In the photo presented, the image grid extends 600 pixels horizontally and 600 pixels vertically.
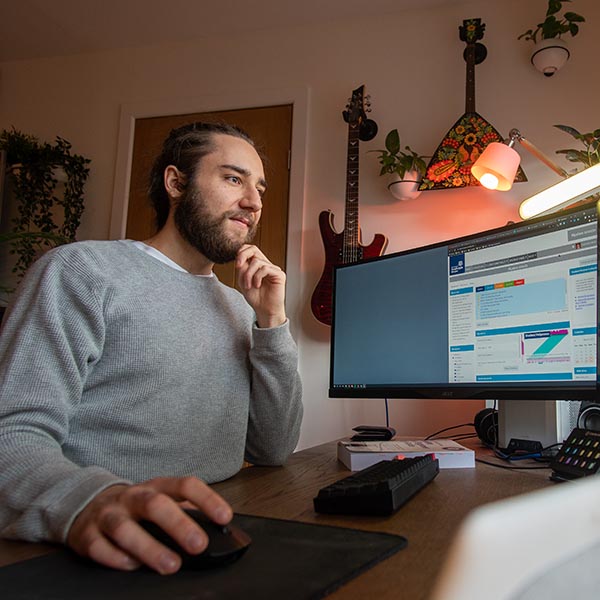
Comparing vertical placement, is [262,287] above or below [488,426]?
above

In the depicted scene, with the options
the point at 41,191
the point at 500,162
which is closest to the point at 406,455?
the point at 500,162

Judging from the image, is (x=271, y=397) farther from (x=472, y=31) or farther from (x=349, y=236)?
(x=472, y=31)

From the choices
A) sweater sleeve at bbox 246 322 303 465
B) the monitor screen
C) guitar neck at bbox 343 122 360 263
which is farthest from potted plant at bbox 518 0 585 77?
sweater sleeve at bbox 246 322 303 465

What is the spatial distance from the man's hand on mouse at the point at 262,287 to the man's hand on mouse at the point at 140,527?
0.69 m

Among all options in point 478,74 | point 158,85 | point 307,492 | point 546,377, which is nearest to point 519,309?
point 546,377

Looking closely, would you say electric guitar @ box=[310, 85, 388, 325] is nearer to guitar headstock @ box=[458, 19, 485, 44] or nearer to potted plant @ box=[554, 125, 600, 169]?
guitar headstock @ box=[458, 19, 485, 44]

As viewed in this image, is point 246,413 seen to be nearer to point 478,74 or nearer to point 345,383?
point 345,383

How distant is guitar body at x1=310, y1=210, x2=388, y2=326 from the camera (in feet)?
7.25

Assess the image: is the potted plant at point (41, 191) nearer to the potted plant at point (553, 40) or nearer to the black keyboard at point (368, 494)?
the potted plant at point (553, 40)

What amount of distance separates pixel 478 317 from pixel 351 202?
1.25 meters

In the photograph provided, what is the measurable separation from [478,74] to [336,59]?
628mm

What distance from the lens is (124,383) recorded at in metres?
0.90

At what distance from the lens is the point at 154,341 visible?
943mm

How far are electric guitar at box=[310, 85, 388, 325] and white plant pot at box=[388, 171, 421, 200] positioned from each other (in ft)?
0.51
